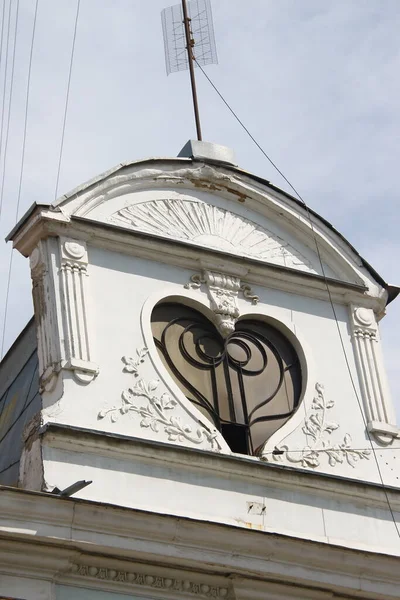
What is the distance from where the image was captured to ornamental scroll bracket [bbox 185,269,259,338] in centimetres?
1627

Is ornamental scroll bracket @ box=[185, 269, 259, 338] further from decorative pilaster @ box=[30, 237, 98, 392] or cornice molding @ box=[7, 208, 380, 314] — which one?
decorative pilaster @ box=[30, 237, 98, 392]

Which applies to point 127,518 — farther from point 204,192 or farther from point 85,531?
point 204,192

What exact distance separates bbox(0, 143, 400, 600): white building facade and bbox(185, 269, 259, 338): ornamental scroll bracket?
19 millimetres

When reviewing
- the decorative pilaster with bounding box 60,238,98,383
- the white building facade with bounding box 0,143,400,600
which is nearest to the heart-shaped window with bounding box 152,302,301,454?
the white building facade with bounding box 0,143,400,600

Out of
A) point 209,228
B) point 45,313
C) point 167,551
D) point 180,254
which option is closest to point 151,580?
point 167,551

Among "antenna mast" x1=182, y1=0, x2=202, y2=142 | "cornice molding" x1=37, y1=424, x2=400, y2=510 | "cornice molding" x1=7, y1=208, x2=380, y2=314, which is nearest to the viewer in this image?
"cornice molding" x1=37, y1=424, x2=400, y2=510

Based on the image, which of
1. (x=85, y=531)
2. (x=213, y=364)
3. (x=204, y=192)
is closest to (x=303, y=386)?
(x=213, y=364)

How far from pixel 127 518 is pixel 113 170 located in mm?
4230

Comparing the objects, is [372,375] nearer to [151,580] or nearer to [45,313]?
[45,313]

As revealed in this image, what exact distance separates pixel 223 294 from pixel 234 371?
33.5 inches

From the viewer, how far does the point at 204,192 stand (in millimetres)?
17141

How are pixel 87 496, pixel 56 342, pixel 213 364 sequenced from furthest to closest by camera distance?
pixel 213 364 < pixel 56 342 < pixel 87 496

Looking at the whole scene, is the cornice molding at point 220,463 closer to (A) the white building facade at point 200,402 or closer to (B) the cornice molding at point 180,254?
(A) the white building facade at point 200,402

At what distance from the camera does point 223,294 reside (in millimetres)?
16438
